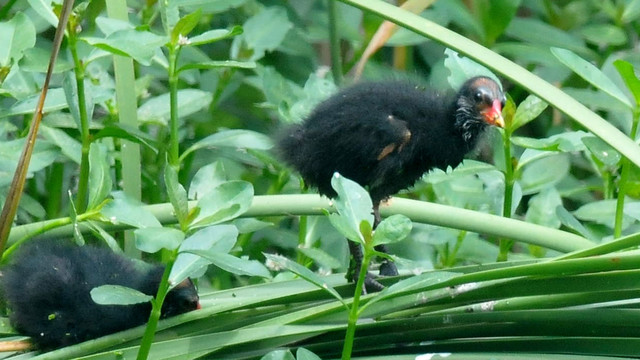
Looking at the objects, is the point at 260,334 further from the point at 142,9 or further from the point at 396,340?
the point at 142,9

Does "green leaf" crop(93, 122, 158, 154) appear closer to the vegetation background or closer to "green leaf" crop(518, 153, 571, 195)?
the vegetation background

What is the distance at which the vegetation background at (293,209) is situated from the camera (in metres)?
1.70

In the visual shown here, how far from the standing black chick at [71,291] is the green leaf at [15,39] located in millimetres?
394

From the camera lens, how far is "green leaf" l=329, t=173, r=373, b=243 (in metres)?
1.55

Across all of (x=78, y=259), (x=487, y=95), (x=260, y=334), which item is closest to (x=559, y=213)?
(x=487, y=95)

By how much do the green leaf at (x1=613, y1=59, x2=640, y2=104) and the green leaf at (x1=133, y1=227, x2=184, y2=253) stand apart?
85cm

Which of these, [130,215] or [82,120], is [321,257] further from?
[130,215]

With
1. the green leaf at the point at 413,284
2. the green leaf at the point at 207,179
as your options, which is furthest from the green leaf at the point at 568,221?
the green leaf at the point at 413,284

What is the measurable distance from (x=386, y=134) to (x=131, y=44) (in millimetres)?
A: 603

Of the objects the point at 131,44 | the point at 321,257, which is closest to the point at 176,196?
the point at 131,44

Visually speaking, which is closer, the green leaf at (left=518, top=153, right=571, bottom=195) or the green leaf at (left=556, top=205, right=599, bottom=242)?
the green leaf at (left=556, top=205, right=599, bottom=242)

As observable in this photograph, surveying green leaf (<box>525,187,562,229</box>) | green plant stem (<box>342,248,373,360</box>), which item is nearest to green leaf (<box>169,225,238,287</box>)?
green plant stem (<box>342,248,373,360</box>)

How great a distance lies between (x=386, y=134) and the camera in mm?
2273

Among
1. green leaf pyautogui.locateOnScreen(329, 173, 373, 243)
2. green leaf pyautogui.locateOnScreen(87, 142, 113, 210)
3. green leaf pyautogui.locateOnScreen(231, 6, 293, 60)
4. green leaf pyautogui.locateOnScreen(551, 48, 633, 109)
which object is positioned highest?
green leaf pyautogui.locateOnScreen(231, 6, 293, 60)
